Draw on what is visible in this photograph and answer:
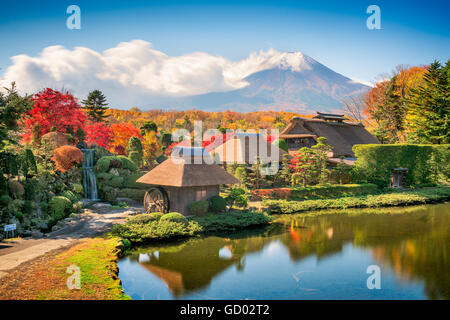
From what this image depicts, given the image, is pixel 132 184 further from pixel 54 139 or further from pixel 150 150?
pixel 150 150

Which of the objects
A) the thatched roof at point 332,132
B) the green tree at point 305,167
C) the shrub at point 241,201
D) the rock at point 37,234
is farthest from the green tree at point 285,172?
the rock at point 37,234

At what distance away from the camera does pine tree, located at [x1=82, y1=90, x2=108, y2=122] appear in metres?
45.8

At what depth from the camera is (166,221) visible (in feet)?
50.6

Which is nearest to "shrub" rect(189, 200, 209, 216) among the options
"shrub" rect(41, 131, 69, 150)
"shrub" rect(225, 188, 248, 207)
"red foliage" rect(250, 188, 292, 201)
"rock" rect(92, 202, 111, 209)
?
"shrub" rect(225, 188, 248, 207)

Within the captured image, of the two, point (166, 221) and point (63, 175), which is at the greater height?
point (63, 175)

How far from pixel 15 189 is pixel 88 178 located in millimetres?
7805

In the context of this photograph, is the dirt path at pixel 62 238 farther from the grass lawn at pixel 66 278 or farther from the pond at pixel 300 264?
the pond at pixel 300 264

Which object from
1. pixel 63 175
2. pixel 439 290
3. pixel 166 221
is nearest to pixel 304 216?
pixel 166 221

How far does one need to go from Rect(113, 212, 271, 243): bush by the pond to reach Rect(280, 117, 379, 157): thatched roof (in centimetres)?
2032

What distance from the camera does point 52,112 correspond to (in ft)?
75.0

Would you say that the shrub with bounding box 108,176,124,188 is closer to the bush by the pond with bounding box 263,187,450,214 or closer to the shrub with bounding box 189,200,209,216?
the shrub with bounding box 189,200,209,216

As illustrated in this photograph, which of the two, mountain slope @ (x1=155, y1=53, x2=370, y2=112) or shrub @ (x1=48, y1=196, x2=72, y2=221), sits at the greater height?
mountain slope @ (x1=155, y1=53, x2=370, y2=112)
